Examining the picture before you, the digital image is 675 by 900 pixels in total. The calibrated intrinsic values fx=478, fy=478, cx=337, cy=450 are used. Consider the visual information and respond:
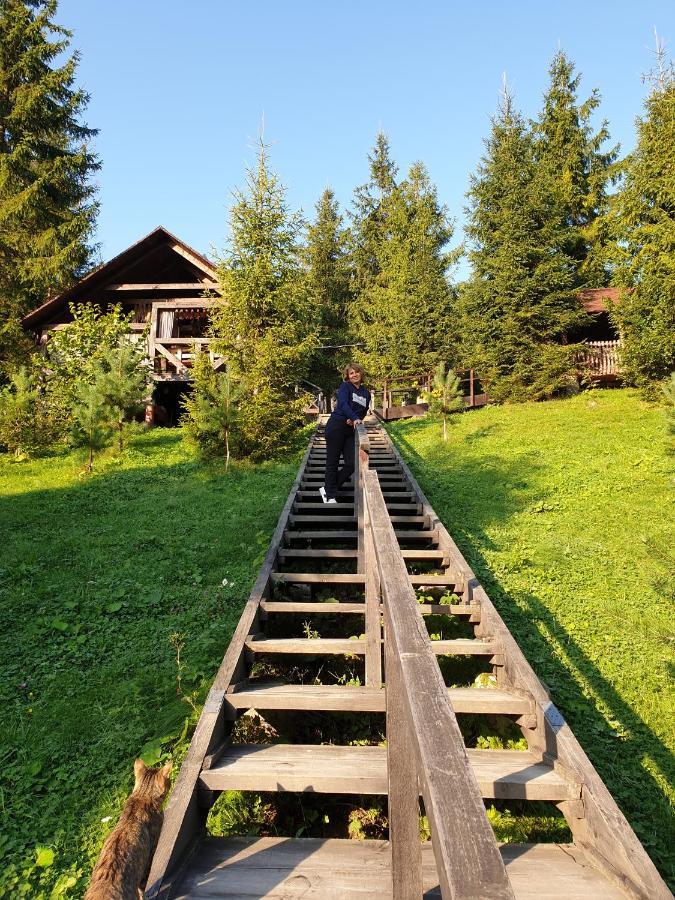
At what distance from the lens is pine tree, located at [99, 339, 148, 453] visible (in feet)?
38.1

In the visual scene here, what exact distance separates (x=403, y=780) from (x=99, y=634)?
13.5ft

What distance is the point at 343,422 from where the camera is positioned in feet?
22.4

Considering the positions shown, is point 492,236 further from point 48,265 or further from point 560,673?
point 560,673

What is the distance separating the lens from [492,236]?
60.5 ft

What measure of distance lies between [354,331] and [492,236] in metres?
11.1

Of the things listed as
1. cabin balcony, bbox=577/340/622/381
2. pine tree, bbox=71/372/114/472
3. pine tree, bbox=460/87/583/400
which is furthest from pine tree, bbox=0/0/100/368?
cabin balcony, bbox=577/340/622/381

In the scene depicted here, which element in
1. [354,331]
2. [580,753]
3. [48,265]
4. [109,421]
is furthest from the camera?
[354,331]

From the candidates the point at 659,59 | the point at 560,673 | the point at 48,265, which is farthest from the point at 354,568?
the point at 659,59

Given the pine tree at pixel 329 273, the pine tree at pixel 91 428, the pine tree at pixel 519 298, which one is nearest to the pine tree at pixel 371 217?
the pine tree at pixel 329 273

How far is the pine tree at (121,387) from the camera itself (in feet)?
38.1

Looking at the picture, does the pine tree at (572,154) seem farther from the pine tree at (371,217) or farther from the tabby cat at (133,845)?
the tabby cat at (133,845)

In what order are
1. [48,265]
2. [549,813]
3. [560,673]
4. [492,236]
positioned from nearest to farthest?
1. [549,813]
2. [560,673]
3. [48,265]
4. [492,236]

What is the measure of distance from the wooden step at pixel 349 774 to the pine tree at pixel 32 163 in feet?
55.6

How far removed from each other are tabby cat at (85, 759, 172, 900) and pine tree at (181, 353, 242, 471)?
838cm
